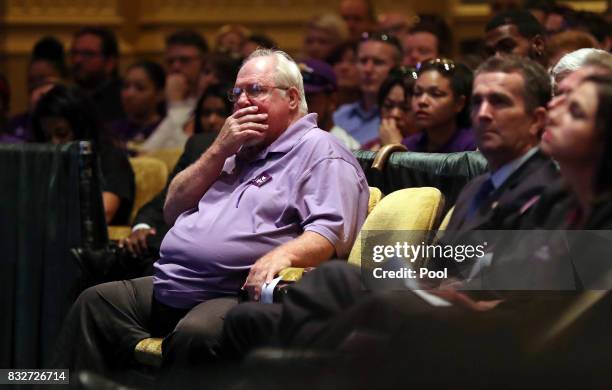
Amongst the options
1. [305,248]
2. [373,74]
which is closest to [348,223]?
[305,248]

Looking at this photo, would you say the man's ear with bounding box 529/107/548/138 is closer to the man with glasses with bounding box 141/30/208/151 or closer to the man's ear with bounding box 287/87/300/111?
the man's ear with bounding box 287/87/300/111

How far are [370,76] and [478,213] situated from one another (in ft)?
10.7

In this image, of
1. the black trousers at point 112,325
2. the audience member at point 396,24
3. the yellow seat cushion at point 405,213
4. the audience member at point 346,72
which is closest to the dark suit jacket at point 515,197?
the yellow seat cushion at point 405,213

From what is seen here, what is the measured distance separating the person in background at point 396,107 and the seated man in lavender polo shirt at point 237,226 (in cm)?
144

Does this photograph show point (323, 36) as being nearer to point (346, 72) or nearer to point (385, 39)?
point (346, 72)

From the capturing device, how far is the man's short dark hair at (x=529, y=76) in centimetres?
344

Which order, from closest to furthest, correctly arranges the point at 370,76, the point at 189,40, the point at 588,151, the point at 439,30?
the point at 588,151 < the point at 370,76 < the point at 439,30 < the point at 189,40

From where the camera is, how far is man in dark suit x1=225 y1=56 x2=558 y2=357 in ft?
10.1

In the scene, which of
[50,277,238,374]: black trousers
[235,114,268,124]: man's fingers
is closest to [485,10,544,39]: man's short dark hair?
[235,114,268,124]: man's fingers

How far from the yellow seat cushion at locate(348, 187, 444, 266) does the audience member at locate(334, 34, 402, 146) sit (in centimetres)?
233

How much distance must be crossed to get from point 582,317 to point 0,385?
2348 mm

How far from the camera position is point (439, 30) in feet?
22.8

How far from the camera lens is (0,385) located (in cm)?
456

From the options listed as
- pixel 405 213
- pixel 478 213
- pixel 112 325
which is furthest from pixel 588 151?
pixel 112 325
